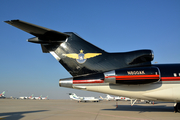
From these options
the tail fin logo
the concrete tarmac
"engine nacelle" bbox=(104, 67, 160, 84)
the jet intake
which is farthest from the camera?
the tail fin logo

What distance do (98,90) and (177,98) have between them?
14.6 ft

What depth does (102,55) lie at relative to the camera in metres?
8.95

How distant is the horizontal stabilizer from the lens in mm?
6421

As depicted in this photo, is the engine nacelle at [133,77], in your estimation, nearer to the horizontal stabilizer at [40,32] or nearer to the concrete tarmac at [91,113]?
the concrete tarmac at [91,113]

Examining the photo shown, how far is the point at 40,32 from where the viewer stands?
759 cm

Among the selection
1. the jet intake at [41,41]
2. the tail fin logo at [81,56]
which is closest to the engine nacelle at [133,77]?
the tail fin logo at [81,56]

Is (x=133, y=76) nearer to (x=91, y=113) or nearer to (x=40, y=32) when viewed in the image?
(x=91, y=113)

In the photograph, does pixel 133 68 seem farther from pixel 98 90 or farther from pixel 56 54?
pixel 56 54

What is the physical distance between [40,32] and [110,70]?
14.1ft

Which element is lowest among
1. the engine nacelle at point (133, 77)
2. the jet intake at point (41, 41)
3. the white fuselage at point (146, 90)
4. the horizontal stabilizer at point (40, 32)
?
the white fuselage at point (146, 90)

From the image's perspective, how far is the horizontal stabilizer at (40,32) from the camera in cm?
642

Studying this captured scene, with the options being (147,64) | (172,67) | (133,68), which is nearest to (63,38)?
(133,68)

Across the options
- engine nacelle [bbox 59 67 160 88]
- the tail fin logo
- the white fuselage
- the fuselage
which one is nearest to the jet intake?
the tail fin logo

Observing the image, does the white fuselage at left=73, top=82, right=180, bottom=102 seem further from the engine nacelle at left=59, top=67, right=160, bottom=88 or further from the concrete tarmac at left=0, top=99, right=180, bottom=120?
the concrete tarmac at left=0, top=99, right=180, bottom=120
